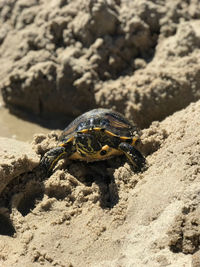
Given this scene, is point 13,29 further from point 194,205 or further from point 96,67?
point 194,205

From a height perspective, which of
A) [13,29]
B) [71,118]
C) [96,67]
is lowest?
[71,118]

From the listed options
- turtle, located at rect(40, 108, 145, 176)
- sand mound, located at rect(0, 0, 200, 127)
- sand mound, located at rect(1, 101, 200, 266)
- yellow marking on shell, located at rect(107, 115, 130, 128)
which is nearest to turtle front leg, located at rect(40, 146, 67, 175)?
turtle, located at rect(40, 108, 145, 176)

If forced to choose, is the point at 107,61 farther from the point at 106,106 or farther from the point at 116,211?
the point at 116,211

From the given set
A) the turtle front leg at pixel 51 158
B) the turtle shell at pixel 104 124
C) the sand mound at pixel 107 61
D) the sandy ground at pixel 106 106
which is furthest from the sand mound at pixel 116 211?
the sand mound at pixel 107 61

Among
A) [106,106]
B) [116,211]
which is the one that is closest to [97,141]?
[116,211]

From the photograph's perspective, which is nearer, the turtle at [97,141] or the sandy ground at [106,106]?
the sandy ground at [106,106]

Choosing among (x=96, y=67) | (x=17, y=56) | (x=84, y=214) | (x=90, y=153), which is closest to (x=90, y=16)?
(x=96, y=67)

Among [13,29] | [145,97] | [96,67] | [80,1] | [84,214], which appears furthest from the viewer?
[13,29]

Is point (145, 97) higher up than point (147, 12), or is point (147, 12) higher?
point (147, 12)

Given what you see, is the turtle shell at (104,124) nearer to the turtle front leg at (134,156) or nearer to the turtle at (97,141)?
the turtle at (97,141)
